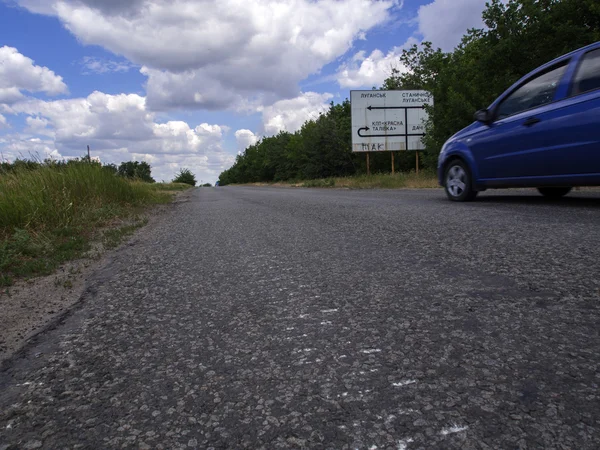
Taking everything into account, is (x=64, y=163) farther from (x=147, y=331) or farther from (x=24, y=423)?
(x=24, y=423)

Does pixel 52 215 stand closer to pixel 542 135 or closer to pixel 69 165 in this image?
pixel 69 165

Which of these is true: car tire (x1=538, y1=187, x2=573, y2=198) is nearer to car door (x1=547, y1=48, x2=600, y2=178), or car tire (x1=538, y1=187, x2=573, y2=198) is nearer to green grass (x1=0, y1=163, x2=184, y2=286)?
car door (x1=547, y1=48, x2=600, y2=178)

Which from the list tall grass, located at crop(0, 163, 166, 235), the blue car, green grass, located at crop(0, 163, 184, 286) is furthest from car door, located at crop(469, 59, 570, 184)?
tall grass, located at crop(0, 163, 166, 235)

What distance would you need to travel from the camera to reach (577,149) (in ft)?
16.8

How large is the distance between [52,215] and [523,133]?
6.51m

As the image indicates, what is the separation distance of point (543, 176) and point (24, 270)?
6091 mm

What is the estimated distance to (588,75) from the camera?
16.7ft

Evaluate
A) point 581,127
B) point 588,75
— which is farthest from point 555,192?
point 588,75

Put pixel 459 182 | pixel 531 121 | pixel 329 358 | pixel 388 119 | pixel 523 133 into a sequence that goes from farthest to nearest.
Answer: pixel 388 119 < pixel 459 182 < pixel 523 133 < pixel 531 121 < pixel 329 358

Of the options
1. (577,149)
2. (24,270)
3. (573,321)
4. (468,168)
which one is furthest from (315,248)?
(468,168)

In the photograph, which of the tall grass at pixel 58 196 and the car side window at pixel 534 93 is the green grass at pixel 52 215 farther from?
the car side window at pixel 534 93

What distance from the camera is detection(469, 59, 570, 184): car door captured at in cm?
546

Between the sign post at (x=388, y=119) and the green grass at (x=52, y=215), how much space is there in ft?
63.4

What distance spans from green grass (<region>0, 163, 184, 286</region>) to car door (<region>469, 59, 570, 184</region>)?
213 inches
